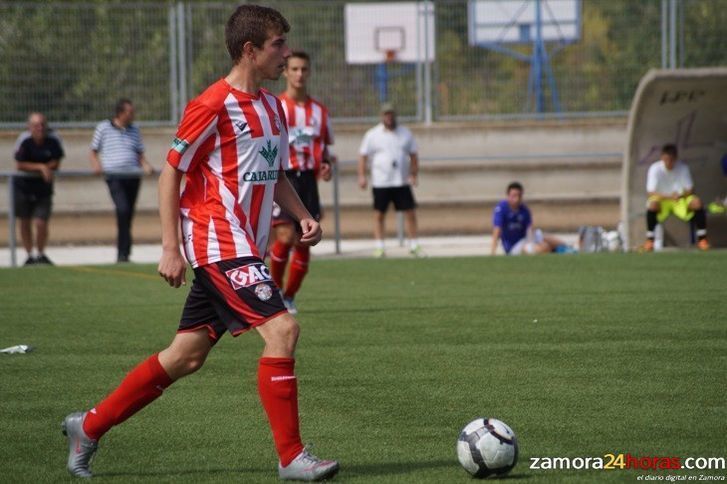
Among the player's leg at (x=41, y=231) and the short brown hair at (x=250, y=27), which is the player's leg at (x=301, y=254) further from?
the player's leg at (x=41, y=231)

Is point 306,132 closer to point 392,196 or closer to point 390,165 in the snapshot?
point 390,165

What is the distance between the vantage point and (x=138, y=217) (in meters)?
22.6

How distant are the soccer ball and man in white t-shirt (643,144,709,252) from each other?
13.4m

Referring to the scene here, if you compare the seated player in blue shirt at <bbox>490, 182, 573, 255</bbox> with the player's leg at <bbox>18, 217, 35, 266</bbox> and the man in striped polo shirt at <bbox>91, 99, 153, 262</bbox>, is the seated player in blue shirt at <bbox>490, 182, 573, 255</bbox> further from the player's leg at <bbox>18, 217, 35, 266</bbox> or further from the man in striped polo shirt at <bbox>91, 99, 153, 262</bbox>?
the player's leg at <bbox>18, 217, 35, 266</bbox>

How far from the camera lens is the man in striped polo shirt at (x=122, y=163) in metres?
17.9

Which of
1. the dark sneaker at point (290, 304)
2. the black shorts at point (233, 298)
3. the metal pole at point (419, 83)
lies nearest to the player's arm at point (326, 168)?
the dark sneaker at point (290, 304)

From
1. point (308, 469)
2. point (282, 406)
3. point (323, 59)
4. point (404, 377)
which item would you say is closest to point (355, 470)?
point (308, 469)

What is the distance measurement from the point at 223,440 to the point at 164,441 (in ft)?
0.95

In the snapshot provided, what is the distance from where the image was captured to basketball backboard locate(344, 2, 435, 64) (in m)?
23.1

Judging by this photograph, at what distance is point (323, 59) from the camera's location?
23.6 meters

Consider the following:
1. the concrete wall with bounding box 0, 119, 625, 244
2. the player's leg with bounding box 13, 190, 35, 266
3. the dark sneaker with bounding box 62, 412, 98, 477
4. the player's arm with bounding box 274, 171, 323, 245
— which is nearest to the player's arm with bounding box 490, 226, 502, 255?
the concrete wall with bounding box 0, 119, 625, 244

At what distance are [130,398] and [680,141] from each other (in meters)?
15.2

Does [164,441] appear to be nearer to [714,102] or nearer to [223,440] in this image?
[223,440]

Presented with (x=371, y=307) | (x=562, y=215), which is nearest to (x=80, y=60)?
(x=562, y=215)
